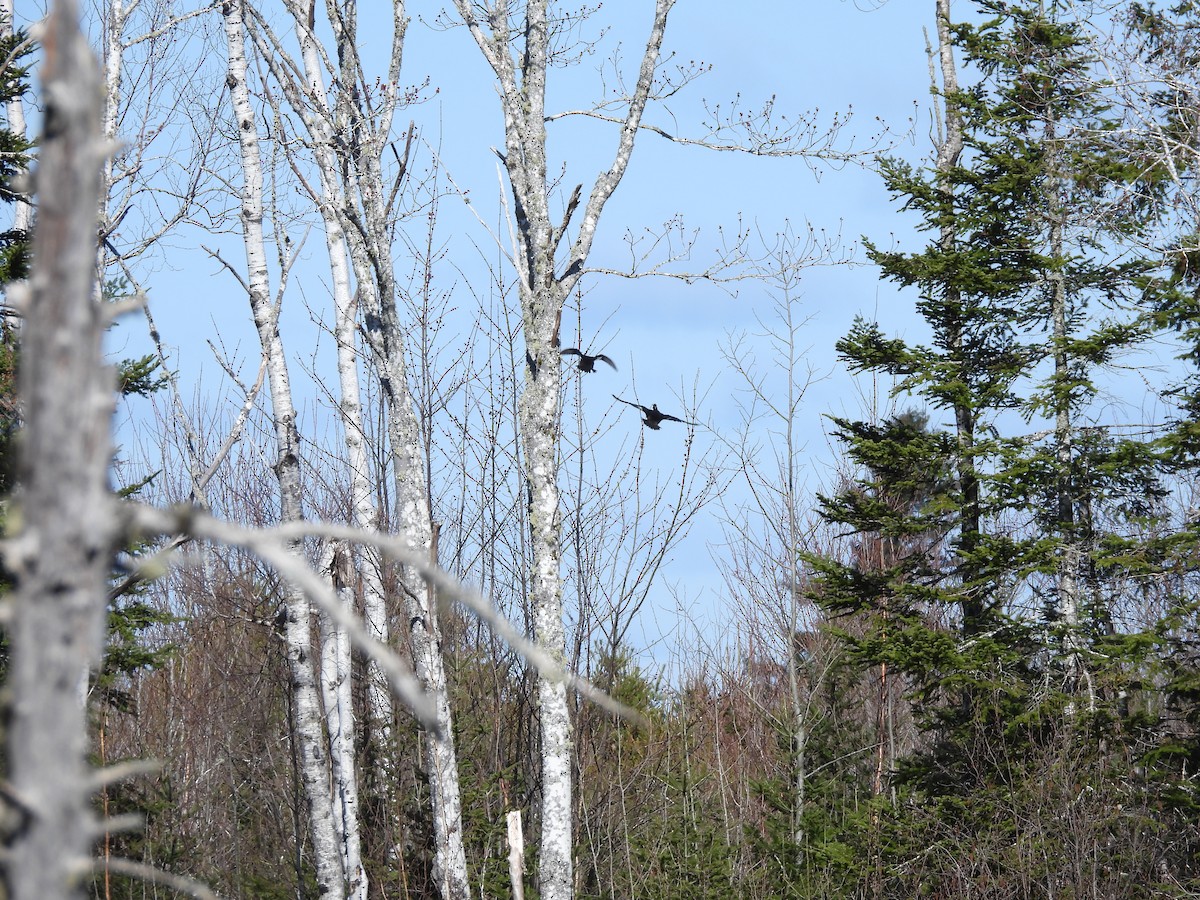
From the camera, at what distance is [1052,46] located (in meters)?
14.3

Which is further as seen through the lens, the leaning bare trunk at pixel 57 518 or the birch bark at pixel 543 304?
the birch bark at pixel 543 304

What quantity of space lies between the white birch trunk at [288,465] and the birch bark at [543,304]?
1.61m

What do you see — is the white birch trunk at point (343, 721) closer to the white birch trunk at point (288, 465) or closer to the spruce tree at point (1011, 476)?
the white birch trunk at point (288, 465)

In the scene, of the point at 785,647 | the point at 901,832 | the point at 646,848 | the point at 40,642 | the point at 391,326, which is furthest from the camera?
the point at 785,647

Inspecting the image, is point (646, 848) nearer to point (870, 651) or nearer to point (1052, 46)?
point (870, 651)

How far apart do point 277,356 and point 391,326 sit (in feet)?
3.13

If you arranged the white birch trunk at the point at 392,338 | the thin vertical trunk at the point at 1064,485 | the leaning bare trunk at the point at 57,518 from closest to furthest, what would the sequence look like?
the leaning bare trunk at the point at 57,518, the white birch trunk at the point at 392,338, the thin vertical trunk at the point at 1064,485

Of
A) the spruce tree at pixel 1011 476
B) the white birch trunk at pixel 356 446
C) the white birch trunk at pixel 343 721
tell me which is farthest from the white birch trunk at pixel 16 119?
the spruce tree at pixel 1011 476

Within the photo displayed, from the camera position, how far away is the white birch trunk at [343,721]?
32.3 feet

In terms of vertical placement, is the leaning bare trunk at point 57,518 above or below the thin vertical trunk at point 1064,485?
below

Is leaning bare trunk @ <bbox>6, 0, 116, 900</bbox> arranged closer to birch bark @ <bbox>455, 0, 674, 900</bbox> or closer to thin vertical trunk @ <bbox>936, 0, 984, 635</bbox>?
birch bark @ <bbox>455, 0, 674, 900</bbox>

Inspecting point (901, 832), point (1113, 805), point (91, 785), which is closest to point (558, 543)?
point (901, 832)

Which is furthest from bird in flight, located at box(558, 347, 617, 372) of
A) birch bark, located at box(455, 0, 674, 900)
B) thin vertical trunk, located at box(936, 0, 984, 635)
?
thin vertical trunk, located at box(936, 0, 984, 635)

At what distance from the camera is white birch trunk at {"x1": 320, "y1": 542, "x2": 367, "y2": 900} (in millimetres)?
9859
